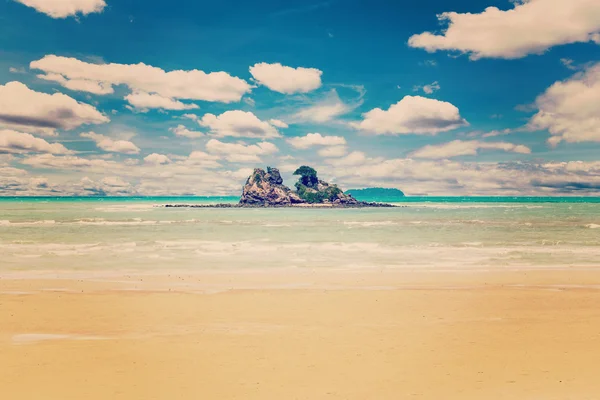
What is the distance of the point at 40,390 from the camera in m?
8.40

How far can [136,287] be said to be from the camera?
1880 centimetres

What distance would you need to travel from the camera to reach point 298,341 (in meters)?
11.3

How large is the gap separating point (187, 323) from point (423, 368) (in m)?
7.31

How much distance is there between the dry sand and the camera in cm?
856

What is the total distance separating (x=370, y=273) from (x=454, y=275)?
14.7 ft

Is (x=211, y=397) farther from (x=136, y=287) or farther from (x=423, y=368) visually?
(x=136, y=287)

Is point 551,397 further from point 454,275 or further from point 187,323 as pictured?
point 454,275

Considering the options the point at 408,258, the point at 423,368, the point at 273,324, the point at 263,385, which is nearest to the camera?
the point at 263,385

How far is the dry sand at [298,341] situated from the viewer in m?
8.56

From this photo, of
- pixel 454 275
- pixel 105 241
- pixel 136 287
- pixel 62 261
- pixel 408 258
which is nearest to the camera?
pixel 136 287

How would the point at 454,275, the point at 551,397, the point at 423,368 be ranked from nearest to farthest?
the point at 551,397 < the point at 423,368 < the point at 454,275

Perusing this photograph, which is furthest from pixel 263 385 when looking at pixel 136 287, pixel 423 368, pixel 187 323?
pixel 136 287

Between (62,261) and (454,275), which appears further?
(62,261)

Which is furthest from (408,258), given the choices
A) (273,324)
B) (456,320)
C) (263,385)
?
(263,385)
